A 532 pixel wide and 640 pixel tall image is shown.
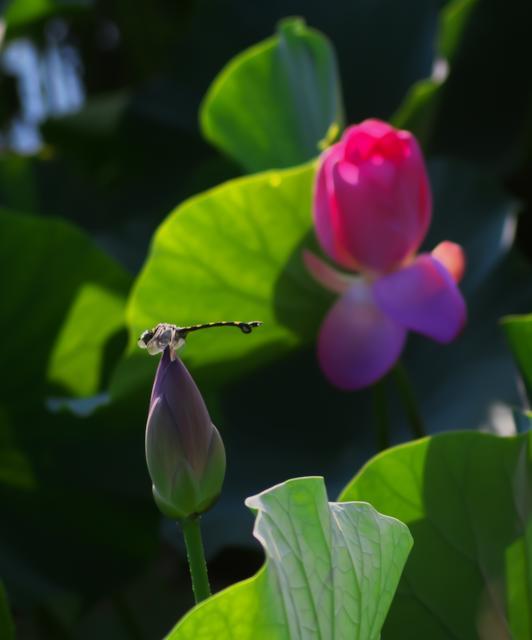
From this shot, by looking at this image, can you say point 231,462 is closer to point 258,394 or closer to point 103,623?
point 258,394

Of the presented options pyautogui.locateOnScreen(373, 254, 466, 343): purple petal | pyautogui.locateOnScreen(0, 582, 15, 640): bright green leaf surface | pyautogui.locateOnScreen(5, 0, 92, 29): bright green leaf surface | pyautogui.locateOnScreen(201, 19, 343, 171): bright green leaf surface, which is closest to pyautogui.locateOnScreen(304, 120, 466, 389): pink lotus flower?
pyautogui.locateOnScreen(373, 254, 466, 343): purple petal

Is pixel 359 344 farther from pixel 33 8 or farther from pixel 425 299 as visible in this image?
pixel 33 8

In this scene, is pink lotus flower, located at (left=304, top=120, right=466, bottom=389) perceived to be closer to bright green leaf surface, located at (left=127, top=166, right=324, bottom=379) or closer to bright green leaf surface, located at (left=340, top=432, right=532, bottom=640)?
bright green leaf surface, located at (left=127, top=166, right=324, bottom=379)

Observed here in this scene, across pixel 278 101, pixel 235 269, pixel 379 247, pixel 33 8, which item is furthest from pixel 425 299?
pixel 33 8

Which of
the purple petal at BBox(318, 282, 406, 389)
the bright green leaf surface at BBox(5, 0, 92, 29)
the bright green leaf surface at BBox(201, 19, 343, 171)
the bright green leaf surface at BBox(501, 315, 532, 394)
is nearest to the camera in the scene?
the bright green leaf surface at BBox(501, 315, 532, 394)

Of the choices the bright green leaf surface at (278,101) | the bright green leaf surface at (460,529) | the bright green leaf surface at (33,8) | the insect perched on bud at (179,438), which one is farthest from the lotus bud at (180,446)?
the bright green leaf surface at (33,8)

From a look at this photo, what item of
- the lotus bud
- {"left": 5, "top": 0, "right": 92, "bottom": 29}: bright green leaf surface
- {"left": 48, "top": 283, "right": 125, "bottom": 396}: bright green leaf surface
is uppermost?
{"left": 5, "top": 0, "right": 92, "bottom": 29}: bright green leaf surface
